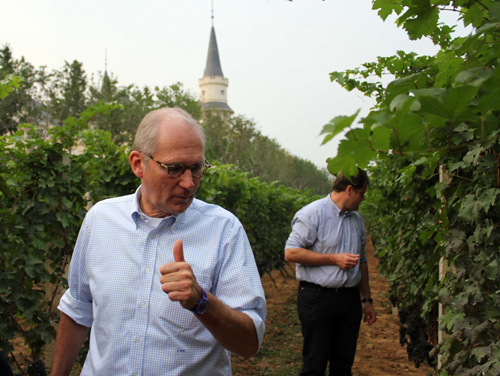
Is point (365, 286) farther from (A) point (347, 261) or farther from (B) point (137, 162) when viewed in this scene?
(B) point (137, 162)

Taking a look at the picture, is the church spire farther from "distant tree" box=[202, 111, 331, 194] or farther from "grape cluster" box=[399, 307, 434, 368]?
"grape cluster" box=[399, 307, 434, 368]

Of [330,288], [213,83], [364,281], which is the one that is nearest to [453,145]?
[330,288]

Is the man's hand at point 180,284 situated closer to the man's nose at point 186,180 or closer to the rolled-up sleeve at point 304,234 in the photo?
the man's nose at point 186,180

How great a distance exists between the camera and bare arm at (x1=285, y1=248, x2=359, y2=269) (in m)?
3.28

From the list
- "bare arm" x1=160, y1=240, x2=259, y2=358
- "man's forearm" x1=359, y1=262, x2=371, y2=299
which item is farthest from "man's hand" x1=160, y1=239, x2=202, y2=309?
"man's forearm" x1=359, y1=262, x2=371, y2=299

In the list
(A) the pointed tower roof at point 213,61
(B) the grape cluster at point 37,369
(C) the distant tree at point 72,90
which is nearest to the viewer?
(B) the grape cluster at point 37,369

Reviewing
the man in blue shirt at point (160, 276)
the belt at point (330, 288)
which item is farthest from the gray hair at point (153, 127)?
the belt at point (330, 288)

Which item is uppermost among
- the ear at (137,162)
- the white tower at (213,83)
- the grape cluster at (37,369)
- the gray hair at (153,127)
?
the white tower at (213,83)

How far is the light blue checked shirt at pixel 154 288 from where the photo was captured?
1.66m

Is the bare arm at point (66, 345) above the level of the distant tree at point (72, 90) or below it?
below

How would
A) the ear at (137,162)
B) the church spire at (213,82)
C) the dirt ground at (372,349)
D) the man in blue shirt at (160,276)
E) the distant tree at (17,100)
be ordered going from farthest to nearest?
1. the church spire at (213,82)
2. the distant tree at (17,100)
3. the dirt ground at (372,349)
4. the ear at (137,162)
5. the man in blue shirt at (160,276)

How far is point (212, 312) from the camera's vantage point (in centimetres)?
147

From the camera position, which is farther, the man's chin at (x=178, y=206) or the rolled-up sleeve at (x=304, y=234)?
the rolled-up sleeve at (x=304, y=234)

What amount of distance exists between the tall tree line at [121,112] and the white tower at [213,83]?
2482 cm
